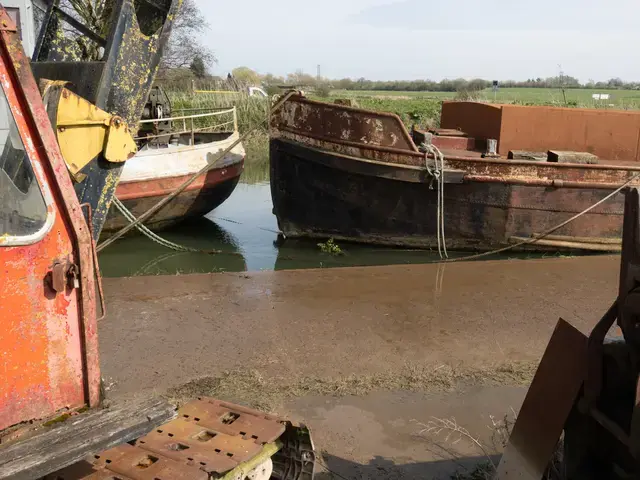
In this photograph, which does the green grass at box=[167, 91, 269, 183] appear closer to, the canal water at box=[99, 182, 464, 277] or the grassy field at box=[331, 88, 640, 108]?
the grassy field at box=[331, 88, 640, 108]

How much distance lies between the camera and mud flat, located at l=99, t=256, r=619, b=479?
3.74 m

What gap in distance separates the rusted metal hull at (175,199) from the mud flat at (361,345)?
3.97m

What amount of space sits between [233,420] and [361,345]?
2.62 m

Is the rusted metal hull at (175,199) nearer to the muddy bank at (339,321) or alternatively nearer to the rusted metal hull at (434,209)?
the rusted metal hull at (434,209)

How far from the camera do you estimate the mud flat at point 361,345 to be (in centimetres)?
374

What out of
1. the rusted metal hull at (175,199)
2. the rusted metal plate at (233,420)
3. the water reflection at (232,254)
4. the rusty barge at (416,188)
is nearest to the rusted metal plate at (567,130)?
the rusty barge at (416,188)

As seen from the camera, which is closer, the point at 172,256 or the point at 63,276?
the point at 63,276

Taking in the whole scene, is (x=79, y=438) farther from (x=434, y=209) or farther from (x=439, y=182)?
(x=434, y=209)

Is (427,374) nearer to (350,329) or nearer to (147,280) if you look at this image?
(350,329)

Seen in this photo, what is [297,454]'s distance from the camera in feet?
8.43

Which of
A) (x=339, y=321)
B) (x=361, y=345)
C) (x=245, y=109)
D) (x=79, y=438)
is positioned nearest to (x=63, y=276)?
(x=79, y=438)

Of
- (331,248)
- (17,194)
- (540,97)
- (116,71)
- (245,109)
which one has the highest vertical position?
(540,97)

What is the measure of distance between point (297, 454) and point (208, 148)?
9.81 meters

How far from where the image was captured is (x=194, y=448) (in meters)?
2.22
